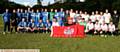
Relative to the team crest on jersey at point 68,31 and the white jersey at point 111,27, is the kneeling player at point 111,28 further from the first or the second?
the team crest on jersey at point 68,31

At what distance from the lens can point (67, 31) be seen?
24.6 metres

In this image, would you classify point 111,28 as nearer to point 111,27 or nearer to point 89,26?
point 111,27

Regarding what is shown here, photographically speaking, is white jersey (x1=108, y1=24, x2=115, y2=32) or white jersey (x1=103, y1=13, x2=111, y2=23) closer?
white jersey (x1=108, y1=24, x2=115, y2=32)

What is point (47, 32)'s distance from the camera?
28.2 meters

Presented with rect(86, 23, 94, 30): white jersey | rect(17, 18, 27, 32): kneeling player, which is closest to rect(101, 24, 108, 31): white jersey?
rect(86, 23, 94, 30): white jersey

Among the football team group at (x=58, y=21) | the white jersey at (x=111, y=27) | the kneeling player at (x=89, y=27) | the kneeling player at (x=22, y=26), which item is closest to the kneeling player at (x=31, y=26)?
the football team group at (x=58, y=21)

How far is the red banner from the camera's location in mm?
24659

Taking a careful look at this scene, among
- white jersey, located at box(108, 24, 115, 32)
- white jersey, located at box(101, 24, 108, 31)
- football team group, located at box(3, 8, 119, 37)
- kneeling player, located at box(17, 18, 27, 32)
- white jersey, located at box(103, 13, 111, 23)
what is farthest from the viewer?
kneeling player, located at box(17, 18, 27, 32)

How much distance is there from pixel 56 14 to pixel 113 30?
12.2 ft

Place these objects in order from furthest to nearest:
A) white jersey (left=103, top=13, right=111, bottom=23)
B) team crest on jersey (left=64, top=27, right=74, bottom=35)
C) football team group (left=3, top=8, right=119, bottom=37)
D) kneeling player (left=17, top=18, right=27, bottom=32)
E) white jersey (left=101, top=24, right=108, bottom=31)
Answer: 1. kneeling player (left=17, top=18, right=27, bottom=32)
2. white jersey (left=103, top=13, right=111, bottom=23)
3. football team group (left=3, top=8, right=119, bottom=37)
4. white jersey (left=101, top=24, right=108, bottom=31)
5. team crest on jersey (left=64, top=27, right=74, bottom=35)

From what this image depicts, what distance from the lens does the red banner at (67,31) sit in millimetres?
24659

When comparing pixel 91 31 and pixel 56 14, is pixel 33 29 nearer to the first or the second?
pixel 56 14

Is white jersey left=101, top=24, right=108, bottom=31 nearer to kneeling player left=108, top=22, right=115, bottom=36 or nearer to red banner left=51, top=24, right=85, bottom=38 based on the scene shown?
kneeling player left=108, top=22, right=115, bottom=36

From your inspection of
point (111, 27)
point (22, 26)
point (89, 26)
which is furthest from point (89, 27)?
point (22, 26)
